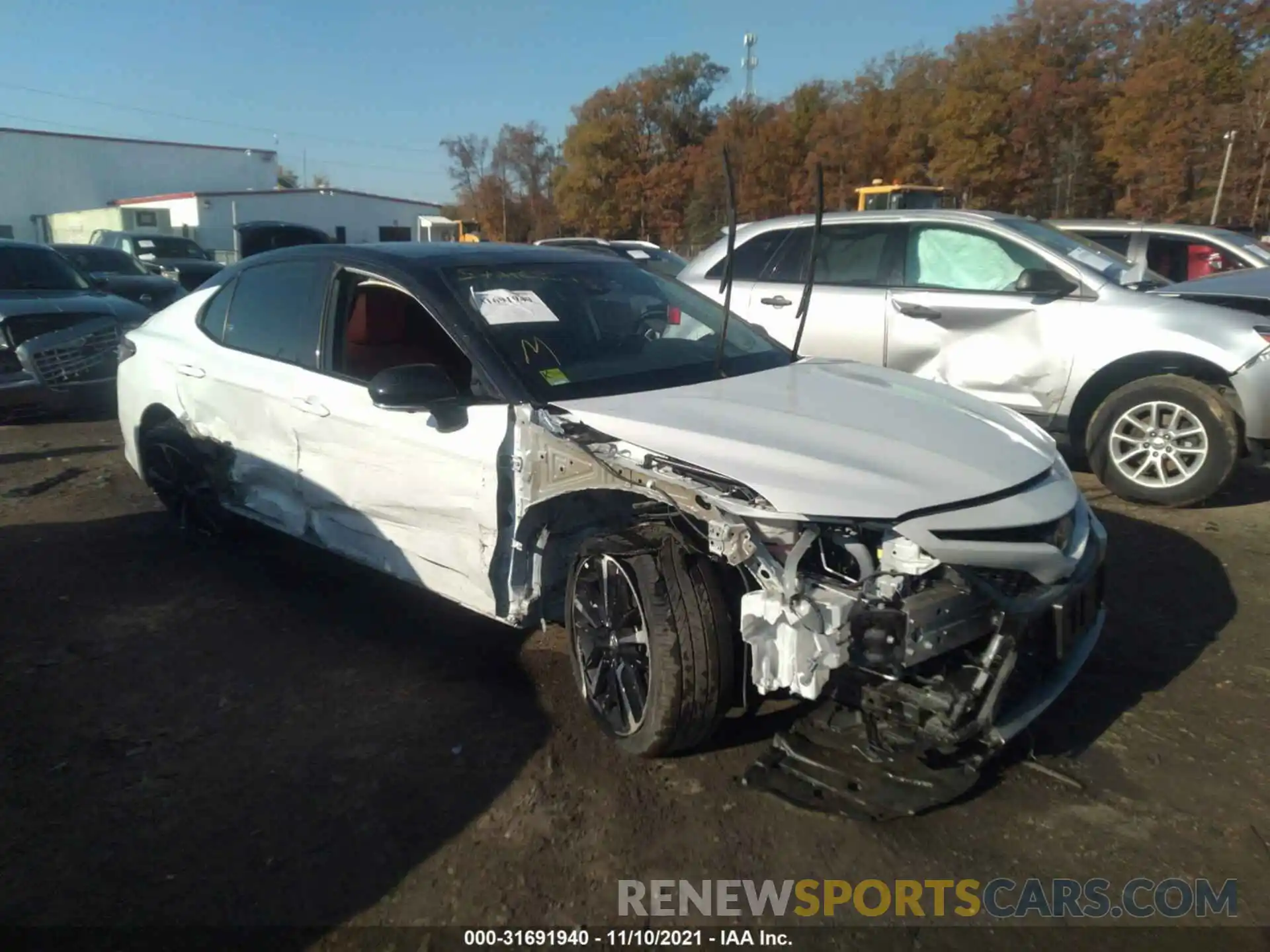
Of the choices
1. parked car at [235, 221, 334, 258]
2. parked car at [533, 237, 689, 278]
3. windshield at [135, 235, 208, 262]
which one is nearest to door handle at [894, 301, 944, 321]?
parked car at [533, 237, 689, 278]

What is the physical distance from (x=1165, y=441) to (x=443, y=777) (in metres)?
4.75

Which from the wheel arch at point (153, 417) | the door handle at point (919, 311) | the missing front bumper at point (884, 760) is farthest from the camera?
the door handle at point (919, 311)

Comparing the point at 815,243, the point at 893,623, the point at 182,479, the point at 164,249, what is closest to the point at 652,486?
Answer: the point at 893,623

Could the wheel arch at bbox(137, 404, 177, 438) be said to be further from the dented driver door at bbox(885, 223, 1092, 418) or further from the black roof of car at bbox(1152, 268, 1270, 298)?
the black roof of car at bbox(1152, 268, 1270, 298)

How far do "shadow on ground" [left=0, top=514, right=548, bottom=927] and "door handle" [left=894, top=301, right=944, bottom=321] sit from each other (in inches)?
150

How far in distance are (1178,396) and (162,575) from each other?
18.8 feet

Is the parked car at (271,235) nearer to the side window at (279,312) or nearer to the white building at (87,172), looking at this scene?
the side window at (279,312)

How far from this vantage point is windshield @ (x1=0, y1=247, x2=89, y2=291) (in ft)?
29.9

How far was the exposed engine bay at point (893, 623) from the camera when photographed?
270 centimetres

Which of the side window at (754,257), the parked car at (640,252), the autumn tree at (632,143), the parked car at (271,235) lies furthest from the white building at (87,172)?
the side window at (754,257)

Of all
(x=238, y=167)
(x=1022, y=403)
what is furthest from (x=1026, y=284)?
(x=238, y=167)

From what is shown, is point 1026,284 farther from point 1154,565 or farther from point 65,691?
point 65,691

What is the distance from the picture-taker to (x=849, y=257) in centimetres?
719

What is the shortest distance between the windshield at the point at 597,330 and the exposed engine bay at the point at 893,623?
0.65 metres
